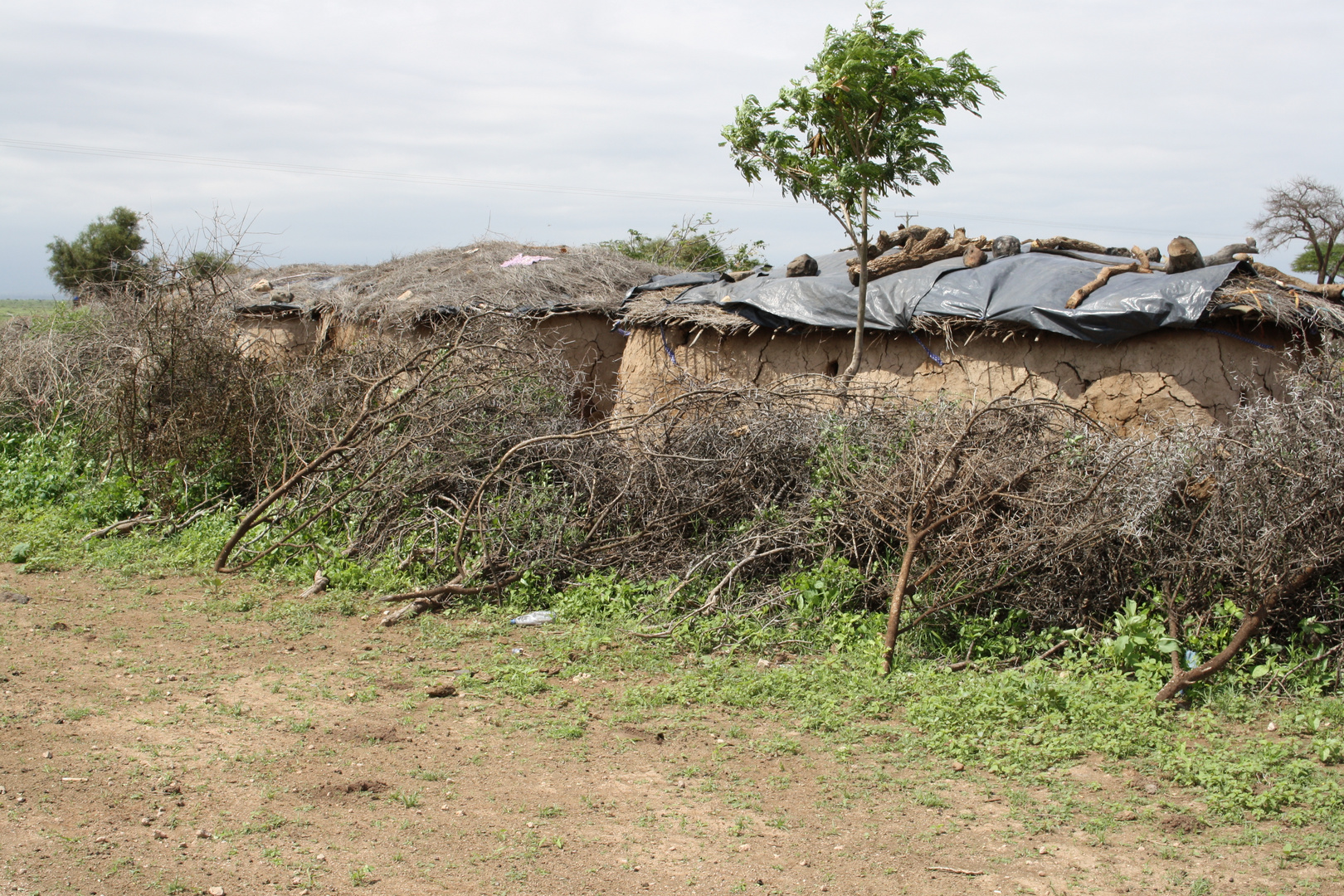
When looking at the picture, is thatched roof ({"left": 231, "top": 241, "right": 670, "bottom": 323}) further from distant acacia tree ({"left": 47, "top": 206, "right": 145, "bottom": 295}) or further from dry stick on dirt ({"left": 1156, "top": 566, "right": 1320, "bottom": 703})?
distant acacia tree ({"left": 47, "top": 206, "right": 145, "bottom": 295})

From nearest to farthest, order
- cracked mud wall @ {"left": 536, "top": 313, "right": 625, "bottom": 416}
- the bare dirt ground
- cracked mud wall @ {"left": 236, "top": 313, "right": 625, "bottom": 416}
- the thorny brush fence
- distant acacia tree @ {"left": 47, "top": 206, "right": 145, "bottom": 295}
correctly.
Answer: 1. the bare dirt ground
2. the thorny brush fence
3. cracked mud wall @ {"left": 236, "top": 313, "right": 625, "bottom": 416}
4. cracked mud wall @ {"left": 536, "top": 313, "right": 625, "bottom": 416}
5. distant acacia tree @ {"left": 47, "top": 206, "right": 145, "bottom": 295}

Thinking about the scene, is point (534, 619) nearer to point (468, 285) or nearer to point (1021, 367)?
point (1021, 367)

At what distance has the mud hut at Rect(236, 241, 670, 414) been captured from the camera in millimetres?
10414

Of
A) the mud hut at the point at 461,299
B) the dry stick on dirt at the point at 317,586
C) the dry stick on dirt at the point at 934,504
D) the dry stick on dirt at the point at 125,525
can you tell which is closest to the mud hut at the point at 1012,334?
the mud hut at the point at 461,299

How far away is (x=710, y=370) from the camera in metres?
9.14

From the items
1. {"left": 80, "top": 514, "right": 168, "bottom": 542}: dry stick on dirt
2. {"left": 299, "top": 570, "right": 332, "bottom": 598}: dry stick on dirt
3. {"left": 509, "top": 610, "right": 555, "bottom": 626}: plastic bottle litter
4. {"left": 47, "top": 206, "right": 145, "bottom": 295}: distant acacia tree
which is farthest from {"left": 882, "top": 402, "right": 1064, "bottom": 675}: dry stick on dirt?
{"left": 47, "top": 206, "right": 145, "bottom": 295}: distant acacia tree

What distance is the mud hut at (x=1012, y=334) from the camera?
258 inches

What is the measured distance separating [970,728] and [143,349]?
302 inches

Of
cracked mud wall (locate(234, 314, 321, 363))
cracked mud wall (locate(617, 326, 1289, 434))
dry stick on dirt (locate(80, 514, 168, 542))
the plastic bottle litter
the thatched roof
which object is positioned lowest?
the plastic bottle litter

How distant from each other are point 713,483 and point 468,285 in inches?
238

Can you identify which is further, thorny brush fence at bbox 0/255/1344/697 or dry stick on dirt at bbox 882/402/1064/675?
dry stick on dirt at bbox 882/402/1064/675

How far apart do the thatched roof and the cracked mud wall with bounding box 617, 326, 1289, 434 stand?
177 centimetres

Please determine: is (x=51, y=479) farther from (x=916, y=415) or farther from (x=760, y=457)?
(x=916, y=415)

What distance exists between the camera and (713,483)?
20.3ft
